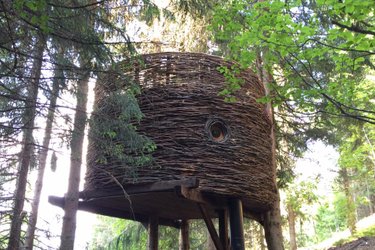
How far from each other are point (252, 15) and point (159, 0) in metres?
5.20

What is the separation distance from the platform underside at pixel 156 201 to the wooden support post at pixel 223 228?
119 mm

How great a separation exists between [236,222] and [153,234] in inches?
91.1

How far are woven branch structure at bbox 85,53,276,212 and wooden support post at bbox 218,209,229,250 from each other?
0.78m

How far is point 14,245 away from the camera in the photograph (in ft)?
15.3

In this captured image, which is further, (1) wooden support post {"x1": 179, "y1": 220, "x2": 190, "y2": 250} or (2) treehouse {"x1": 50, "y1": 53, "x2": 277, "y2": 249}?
(1) wooden support post {"x1": 179, "y1": 220, "x2": 190, "y2": 250}

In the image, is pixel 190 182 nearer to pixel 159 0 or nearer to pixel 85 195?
pixel 85 195

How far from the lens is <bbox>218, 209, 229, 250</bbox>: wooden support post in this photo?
7.00 meters

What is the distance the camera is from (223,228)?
7.14m

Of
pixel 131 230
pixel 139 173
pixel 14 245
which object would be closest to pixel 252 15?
pixel 139 173

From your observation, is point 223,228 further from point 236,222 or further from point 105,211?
point 105,211

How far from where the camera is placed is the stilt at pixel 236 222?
19.7 ft

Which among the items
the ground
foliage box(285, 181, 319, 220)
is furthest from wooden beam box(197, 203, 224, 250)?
the ground

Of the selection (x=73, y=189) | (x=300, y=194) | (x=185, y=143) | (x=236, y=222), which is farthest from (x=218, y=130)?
(x=300, y=194)

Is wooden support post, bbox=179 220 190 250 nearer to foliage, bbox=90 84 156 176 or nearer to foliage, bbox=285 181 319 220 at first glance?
foliage, bbox=90 84 156 176
